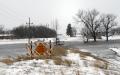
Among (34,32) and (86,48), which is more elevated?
(34,32)

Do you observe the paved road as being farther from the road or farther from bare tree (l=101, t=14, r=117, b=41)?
bare tree (l=101, t=14, r=117, b=41)

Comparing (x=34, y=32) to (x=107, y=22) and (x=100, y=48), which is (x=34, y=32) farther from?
(x=100, y=48)

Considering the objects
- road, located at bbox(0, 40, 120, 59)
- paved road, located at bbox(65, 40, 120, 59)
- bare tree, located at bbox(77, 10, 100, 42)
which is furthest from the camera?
bare tree, located at bbox(77, 10, 100, 42)

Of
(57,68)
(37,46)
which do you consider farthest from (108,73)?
(37,46)

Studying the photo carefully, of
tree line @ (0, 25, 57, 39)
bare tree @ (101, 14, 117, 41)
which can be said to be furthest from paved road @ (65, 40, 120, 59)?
tree line @ (0, 25, 57, 39)

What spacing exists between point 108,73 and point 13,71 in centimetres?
406

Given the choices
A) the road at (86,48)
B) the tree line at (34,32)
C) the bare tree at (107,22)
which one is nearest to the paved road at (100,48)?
the road at (86,48)

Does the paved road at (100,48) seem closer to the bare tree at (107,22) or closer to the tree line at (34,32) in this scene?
the bare tree at (107,22)

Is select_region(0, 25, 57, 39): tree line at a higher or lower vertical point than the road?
higher

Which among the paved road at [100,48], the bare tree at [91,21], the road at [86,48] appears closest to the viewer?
the paved road at [100,48]

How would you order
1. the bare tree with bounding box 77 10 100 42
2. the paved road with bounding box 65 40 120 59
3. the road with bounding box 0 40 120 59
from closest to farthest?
the paved road with bounding box 65 40 120 59 → the road with bounding box 0 40 120 59 → the bare tree with bounding box 77 10 100 42

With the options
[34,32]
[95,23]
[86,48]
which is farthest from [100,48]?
[34,32]

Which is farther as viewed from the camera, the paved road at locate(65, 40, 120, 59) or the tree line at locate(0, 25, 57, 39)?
the tree line at locate(0, 25, 57, 39)

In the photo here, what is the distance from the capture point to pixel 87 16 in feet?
327
